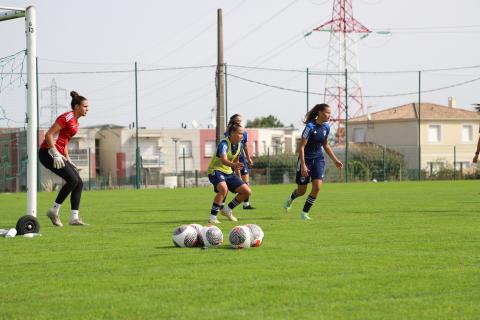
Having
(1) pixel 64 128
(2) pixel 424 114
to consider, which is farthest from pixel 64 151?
(2) pixel 424 114

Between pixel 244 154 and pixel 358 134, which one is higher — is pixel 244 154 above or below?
below

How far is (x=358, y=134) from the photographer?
72.6m

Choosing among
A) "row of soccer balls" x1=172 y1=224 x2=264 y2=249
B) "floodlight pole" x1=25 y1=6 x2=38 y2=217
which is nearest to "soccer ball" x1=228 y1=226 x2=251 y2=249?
"row of soccer balls" x1=172 y1=224 x2=264 y2=249

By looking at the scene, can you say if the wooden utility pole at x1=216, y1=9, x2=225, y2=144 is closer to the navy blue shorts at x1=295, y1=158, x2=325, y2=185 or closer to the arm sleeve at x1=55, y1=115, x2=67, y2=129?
the navy blue shorts at x1=295, y1=158, x2=325, y2=185

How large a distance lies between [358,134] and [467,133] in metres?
8.95

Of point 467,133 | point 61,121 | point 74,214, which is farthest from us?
point 467,133

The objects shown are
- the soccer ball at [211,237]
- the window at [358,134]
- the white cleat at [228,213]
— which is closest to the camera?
the soccer ball at [211,237]

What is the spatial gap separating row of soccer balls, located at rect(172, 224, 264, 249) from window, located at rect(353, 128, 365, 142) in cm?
6304

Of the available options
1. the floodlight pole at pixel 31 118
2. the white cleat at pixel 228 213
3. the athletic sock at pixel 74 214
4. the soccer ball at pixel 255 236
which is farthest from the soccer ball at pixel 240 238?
the white cleat at pixel 228 213

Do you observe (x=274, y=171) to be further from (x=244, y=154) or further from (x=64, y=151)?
(x=64, y=151)

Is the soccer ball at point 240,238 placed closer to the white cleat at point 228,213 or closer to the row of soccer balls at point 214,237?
the row of soccer balls at point 214,237

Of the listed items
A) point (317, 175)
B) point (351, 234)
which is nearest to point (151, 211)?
point (317, 175)

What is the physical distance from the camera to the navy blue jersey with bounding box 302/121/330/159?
1486 cm

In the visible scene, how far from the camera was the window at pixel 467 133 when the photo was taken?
69125 millimetres
